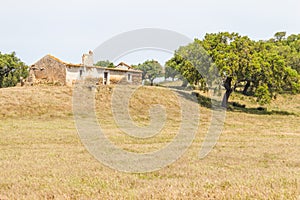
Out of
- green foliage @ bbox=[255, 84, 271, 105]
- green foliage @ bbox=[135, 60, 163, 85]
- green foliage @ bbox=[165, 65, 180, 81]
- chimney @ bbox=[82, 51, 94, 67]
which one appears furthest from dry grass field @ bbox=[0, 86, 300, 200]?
green foliage @ bbox=[135, 60, 163, 85]

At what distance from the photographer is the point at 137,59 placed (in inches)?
939

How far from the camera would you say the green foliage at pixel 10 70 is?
219ft

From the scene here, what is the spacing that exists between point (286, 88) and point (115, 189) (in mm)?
47504

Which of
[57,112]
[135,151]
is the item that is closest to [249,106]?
[57,112]

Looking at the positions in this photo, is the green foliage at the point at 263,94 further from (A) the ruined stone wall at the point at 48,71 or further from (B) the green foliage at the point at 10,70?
(B) the green foliage at the point at 10,70

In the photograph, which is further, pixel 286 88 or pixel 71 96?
pixel 286 88

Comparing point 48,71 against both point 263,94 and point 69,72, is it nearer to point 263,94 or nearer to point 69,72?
point 69,72

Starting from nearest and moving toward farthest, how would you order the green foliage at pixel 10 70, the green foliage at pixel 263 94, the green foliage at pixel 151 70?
the green foliage at pixel 263 94 < the green foliage at pixel 10 70 < the green foliage at pixel 151 70

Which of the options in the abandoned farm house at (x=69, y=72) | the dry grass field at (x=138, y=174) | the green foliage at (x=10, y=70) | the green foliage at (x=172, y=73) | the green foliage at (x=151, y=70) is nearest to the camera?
the dry grass field at (x=138, y=174)

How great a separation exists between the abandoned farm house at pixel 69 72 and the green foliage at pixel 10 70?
13.6m

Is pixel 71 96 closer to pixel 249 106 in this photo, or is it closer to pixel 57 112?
pixel 57 112

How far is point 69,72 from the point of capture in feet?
169

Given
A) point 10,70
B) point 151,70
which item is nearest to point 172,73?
point 151,70

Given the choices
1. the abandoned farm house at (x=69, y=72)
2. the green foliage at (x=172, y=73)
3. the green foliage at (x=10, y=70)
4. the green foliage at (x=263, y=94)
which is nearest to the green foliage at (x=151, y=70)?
the green foliage at (x=172, y=73)
